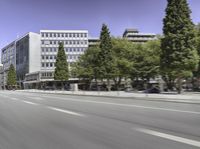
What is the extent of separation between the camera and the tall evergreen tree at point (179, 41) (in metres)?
39.0

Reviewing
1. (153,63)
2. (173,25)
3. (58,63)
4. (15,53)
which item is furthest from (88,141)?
(15,53)

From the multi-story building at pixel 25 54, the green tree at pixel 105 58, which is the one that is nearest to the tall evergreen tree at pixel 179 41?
the green tree at pixel 105 58

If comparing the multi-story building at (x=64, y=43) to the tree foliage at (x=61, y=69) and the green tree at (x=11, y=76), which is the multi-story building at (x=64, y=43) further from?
the tree foliage at (x=61, y=69)

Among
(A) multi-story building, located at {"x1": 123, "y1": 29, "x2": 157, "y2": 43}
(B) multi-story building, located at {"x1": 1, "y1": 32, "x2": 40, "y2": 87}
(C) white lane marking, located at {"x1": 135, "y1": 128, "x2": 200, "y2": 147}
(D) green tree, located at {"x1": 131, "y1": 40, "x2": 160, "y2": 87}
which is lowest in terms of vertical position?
(C) white lane marking, located at {"x1": 135, "y1": 128, "x2": 200, "y2": 147}

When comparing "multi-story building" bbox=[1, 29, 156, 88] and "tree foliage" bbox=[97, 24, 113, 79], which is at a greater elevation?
"multi-story building" bbox=[1, 29, 156, 88]

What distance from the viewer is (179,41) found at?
39.0 metres

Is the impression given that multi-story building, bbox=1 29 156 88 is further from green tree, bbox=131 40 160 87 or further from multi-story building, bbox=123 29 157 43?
green tree, bbox=131 40 160 87

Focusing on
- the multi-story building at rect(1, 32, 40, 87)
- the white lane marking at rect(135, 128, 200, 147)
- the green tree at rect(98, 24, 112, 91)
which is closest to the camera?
the white lane marking at rect(135, 128, 200, 147)

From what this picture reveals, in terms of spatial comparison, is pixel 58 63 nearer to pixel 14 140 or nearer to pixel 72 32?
pixel 72 32

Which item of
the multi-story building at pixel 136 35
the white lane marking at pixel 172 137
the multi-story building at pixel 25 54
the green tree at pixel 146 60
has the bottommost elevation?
the white lane marking at pixel 172 137

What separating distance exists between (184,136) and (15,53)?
525ft

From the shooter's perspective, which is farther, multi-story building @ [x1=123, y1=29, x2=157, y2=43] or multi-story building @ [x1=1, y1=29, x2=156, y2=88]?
multi-story building @ [x1=123, y1=29, x2=157, y2=43]

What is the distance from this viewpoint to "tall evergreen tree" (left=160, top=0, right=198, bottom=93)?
128 ft

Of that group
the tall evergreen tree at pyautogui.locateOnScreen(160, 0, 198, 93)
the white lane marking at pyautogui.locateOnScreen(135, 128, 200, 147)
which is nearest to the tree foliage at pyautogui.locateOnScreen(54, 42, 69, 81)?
the tall evergreen tree at pyautogui.locateOnScreen(160, 0, 198, 93)
